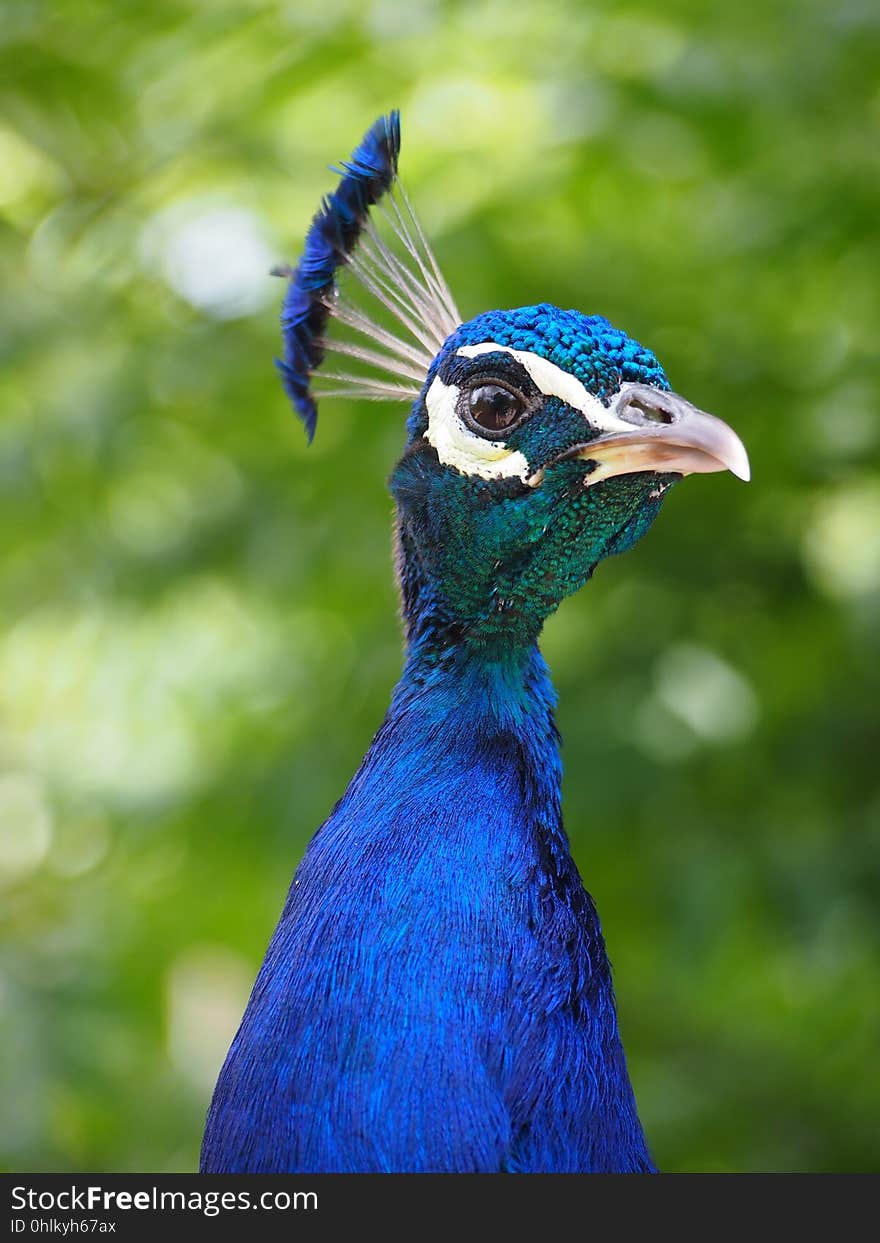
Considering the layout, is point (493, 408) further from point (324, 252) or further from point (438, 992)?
point (438, 992)

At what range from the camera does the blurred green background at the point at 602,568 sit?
2.28m

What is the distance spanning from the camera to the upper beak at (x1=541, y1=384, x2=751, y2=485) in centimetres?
120

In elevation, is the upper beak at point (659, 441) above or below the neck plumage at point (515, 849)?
above

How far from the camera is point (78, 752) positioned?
300 centimetres

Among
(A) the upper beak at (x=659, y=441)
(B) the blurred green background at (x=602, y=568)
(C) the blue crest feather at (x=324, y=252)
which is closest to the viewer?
(A) the upper beak at (x=659, y=441)

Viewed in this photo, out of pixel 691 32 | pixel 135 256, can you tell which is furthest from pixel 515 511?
pixel 135 256

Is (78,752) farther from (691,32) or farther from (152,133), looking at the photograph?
(691,32)

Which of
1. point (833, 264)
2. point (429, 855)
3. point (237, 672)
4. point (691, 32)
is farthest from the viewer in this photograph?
point (237, 672)

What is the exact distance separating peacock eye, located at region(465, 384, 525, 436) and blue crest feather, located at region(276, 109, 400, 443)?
288 mm

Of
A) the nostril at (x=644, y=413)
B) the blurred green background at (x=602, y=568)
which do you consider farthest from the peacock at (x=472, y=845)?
the blurred green background at (x=602, y=568)

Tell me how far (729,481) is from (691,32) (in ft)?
2.35

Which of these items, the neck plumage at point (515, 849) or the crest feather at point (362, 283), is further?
the crest feather at point (362, 283)

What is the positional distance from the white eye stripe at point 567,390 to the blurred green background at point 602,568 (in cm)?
101

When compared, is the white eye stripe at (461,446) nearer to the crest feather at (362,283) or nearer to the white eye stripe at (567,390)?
the white eye stripe at (567,390)
